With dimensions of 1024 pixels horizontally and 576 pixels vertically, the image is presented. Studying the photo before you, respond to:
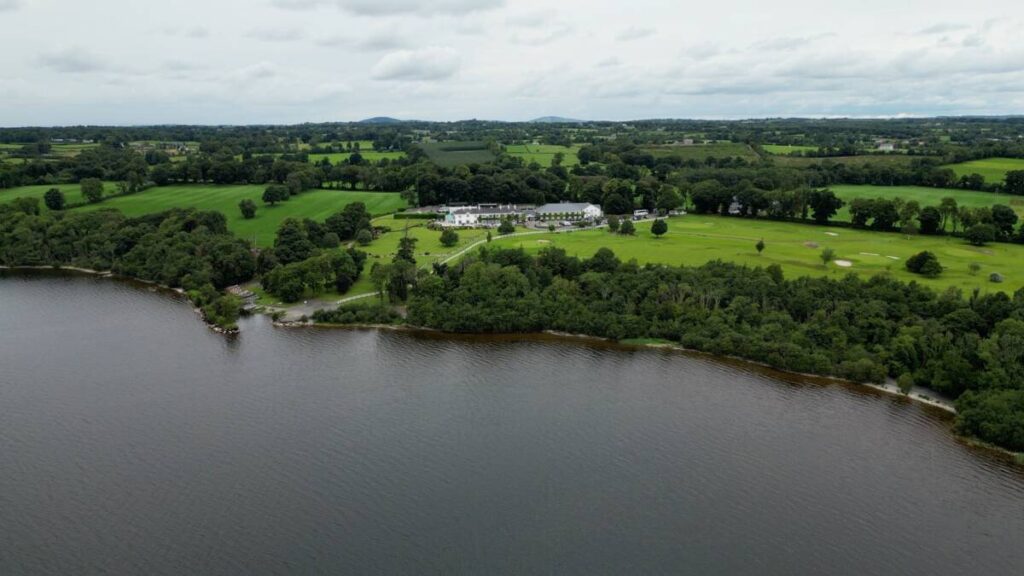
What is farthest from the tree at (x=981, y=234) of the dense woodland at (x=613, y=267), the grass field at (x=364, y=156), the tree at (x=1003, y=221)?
the grass field at (x=364, y=156)

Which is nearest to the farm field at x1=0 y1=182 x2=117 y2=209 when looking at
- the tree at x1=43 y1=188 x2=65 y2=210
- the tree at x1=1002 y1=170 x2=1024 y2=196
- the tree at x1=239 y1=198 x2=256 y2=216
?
the tree at x1=43 y1=188 x2=65 y2=210

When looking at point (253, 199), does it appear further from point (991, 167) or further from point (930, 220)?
point (991, 167)

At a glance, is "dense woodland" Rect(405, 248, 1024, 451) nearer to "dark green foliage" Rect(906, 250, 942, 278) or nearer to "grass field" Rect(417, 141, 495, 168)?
"dark green foliage" Rect(906, 250, 942, 278)

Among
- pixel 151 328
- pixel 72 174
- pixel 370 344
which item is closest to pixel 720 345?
pixel 370 344

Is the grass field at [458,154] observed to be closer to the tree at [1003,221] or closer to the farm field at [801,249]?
the farm field at [801,249]

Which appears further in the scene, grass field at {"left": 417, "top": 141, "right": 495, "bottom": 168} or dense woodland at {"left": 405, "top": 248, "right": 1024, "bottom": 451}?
grass field at {"left": 417, "top": 141, "right": 495, "bottom": 168}

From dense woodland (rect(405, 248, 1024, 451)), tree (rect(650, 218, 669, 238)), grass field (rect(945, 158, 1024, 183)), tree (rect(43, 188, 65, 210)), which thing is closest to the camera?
dense woodland (rect(405, 248, 1024, 451))
